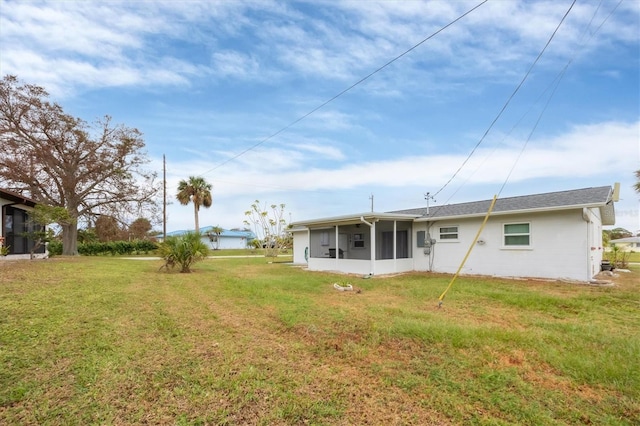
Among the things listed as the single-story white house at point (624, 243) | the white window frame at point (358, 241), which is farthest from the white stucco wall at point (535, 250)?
the single-story white house at point (624, 243)

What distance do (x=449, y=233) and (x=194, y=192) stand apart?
28972 mm

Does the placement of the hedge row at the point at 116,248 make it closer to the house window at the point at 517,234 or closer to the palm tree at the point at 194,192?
the palm tree at the point at 194,192

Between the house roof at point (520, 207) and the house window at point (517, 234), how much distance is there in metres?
0.64

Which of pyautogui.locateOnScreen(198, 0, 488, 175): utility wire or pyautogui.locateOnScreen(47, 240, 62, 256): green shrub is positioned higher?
pyautogui.locateOnScreen(198, 0, 488, 175): utility wire

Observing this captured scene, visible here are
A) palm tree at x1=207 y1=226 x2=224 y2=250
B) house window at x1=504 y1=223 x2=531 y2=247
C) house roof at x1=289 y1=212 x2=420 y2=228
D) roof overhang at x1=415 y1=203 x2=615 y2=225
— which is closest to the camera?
roof overhang at x1=415 y1=203 x2=615 y2=225

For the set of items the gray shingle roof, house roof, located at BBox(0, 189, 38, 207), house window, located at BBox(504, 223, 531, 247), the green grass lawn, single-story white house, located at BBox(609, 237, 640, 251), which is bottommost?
the green grass lawn

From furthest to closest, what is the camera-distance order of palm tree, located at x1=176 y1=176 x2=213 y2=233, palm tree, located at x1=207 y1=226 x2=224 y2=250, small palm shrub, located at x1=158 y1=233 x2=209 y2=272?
palm tree, located at x1=207 y1=226 x2=224 y2=250 → palm tree, located at x1=176 y1=176 x2=213 y2=233 → small palm shrub, located at x1=158 y1=233 x2=209 y2=272

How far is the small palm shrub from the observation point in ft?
42.1

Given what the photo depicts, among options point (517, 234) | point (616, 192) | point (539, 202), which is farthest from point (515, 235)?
point (616, 192)

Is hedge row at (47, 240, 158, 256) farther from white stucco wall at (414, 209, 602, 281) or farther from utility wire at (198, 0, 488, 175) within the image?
white stucco wall at (414, 209, 602, 281)

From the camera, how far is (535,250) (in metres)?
11.1

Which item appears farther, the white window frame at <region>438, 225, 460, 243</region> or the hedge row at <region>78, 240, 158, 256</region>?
the hedge row at <region>78, 240, 158, 256</region>

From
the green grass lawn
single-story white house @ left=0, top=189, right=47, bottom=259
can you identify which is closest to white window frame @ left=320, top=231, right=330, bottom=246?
the green grass lawn

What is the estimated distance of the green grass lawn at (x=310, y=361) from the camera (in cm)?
296
